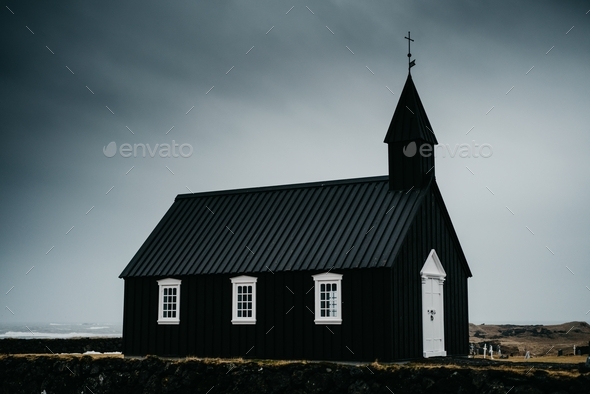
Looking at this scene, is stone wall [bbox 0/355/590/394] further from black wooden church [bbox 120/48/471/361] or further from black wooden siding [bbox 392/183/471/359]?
black wooden church [bbox 120/48/471/361]

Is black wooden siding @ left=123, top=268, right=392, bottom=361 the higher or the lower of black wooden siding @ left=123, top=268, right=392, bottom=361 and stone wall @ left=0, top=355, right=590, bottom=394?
the higher

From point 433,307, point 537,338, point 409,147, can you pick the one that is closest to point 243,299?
point 433,307

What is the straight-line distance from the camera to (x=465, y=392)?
18.6 meters

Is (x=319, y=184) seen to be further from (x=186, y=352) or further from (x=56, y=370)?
(x=56, y=370)

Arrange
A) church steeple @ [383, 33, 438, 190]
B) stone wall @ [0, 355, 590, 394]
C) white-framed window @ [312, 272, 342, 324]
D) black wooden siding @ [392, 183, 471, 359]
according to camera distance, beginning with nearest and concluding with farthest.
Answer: stone wall @ [0, 355, 590, 394]
black wooden siding @ [392, 183, 471, 359]
white-framed window @ [312, 272, 342, 324]
church steeple @ [383, 33, 438, 190]

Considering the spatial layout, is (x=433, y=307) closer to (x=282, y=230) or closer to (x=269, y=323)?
(x=269, y=323)

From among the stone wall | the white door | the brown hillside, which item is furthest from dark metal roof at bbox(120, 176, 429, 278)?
the brown hillside

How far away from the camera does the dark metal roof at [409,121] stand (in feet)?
91.1

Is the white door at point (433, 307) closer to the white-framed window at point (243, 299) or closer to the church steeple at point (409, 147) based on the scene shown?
the church steeple at point (409, 147)

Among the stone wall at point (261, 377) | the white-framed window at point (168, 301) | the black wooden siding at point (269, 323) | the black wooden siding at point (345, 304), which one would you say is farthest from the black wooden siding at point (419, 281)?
the white-framed window at point (168, 301)

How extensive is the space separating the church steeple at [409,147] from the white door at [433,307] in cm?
274

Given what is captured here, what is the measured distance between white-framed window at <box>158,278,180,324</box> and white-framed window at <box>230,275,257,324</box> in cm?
265

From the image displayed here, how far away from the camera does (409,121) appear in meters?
28.1

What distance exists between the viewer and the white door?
86.5ft
